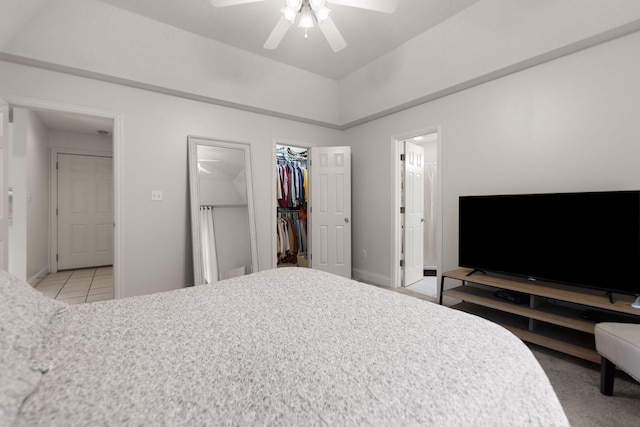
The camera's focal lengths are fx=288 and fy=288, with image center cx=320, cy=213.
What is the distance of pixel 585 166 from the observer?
2.25 metres

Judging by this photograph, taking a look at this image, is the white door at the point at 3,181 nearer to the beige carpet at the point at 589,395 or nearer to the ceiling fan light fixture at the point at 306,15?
the ceiling fan light fixture at the point at 306,15

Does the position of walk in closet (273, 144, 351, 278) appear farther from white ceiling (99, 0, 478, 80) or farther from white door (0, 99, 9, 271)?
white door (0, 99, 9, 271)

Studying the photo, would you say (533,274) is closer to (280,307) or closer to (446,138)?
(446,138)

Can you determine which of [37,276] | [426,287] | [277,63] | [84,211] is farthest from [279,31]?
[84,211]

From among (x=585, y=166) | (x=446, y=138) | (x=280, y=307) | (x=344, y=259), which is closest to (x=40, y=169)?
(x=344, y=259)

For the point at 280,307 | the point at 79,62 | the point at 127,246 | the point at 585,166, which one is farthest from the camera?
the point at 127,246

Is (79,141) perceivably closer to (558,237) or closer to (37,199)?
(37,199)

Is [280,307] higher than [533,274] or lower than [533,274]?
higher

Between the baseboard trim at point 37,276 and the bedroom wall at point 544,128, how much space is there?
17.3 feet

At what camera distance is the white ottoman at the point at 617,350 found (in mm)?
1439

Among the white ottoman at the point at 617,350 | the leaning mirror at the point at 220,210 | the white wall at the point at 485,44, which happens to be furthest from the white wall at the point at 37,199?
the white ottoman at the point at 617,350

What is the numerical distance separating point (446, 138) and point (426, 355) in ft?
9.46

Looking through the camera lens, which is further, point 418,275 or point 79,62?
Answer: point 418,275

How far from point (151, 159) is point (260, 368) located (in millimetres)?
3015
